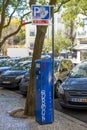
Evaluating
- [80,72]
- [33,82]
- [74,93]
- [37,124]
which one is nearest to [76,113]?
[74,93]

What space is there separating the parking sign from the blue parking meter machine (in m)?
0.94

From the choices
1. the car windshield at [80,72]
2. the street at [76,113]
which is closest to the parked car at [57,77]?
the car windshield at [80,72]

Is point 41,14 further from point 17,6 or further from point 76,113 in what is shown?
point 17,6

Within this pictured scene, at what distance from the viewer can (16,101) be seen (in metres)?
12.8

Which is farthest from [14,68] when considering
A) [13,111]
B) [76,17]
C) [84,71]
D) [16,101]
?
[76,17]

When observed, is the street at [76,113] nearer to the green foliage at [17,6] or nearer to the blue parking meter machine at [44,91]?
the blue parking meter machine at [44,91]

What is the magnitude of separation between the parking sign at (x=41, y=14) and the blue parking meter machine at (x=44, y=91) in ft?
3.07

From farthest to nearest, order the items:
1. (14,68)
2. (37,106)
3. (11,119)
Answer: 1. (14,68)
2. (11,119)
3. (37,106)

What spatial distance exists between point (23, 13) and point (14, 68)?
783cm

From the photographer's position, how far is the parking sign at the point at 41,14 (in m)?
8.51

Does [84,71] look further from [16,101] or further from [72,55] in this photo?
[72,55]

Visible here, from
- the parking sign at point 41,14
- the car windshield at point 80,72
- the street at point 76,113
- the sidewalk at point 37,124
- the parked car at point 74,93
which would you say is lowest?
the street at point 76,113

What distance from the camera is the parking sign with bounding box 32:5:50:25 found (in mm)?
8508

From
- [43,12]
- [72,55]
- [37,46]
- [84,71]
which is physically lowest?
[72,55]
